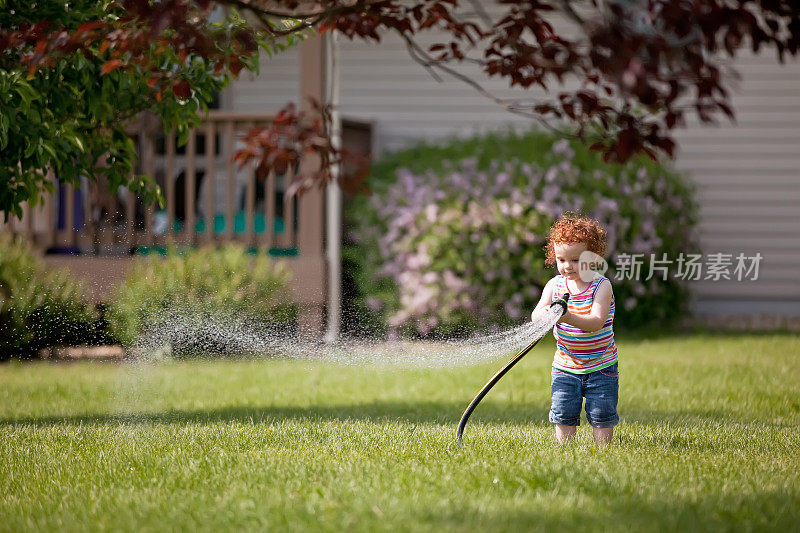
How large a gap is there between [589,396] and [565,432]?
0.68 feet

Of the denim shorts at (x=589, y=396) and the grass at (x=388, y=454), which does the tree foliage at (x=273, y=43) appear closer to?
the denim shorts at (x=589, y=396)

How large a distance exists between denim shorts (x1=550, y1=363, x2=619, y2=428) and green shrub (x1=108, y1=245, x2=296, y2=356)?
148 inches

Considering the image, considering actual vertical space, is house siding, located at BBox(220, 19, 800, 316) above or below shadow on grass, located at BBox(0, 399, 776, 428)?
above

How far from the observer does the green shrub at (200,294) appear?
737 centimetres

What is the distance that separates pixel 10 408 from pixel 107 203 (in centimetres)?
318

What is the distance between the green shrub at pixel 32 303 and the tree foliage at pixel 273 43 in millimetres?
2419

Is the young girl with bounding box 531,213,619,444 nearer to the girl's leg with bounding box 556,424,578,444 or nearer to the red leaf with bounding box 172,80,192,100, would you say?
the girl's leg with bounding box 556,424,578,444

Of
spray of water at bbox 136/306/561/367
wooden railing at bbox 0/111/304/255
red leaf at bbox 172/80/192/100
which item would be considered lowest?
spray of water at bbox 136/306/561/367

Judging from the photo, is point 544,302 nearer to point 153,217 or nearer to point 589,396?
Answer: point 589,396

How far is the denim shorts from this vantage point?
4016 millimetres

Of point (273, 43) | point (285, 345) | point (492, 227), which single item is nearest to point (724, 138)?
point (492, 227)

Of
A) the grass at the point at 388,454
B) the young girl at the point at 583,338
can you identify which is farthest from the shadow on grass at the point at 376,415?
the young girl at the point at 583,338

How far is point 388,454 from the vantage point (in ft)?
12.8

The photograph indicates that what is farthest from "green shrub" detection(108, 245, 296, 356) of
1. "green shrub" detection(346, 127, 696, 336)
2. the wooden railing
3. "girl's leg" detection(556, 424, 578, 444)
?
"girl's leg" detection(556, 424, 578, 444)
